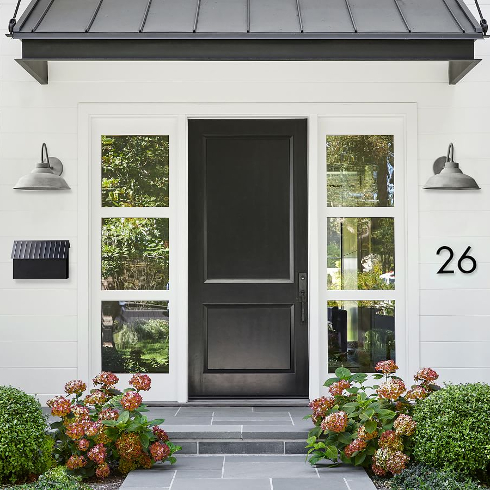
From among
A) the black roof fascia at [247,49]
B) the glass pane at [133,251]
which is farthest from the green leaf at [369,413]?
the black roof fascia at [247,49]

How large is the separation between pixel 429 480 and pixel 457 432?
31cm

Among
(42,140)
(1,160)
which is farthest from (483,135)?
(1,160)

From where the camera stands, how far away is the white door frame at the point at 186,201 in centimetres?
530

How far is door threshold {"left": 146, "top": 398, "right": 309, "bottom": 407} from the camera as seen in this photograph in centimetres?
528

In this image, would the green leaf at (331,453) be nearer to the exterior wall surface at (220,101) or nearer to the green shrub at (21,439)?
the exterior wall surface at (220,101)

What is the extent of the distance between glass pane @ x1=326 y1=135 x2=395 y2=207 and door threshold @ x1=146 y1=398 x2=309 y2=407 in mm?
1608

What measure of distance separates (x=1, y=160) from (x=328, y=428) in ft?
10.7

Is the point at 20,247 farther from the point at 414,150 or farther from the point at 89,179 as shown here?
the point at 414,150

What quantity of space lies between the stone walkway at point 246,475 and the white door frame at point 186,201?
3.36ft

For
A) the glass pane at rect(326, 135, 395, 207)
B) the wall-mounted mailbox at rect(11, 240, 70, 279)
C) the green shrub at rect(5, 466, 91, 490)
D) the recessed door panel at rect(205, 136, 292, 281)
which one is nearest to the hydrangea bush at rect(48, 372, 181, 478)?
the green shrub at rect(5, 466, 91, 490)

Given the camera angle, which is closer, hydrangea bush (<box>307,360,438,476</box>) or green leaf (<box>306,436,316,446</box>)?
hydrangea bush (<box>307,360,438,476</box>)

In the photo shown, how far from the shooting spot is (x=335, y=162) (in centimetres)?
544

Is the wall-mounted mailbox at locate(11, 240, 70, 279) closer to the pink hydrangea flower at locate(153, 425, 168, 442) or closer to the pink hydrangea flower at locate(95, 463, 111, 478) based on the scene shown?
the pink hydrangea flower at locate(153, 425, 168, 442)

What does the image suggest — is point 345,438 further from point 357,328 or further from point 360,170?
point 360,170
